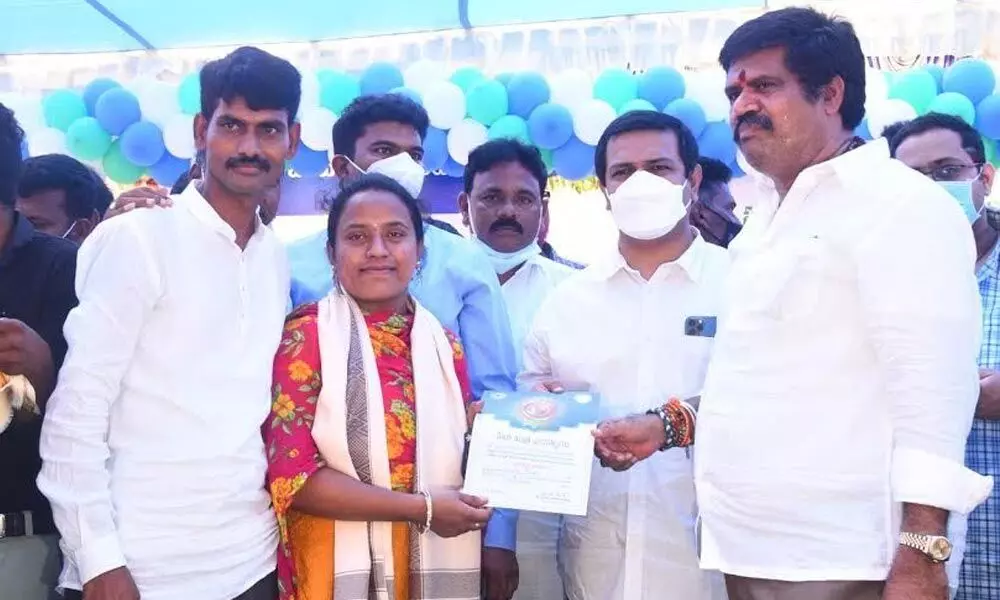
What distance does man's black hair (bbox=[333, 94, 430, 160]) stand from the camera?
11.1 feet

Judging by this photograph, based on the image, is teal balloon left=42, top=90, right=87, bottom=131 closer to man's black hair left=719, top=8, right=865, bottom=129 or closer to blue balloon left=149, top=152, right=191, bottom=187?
blue balloon left=149, top=152, right=191, bottom=187

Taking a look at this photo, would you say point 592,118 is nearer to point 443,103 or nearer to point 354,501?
point 443,103

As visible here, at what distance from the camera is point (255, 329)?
228 cm

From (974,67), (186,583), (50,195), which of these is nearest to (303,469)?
(186,583)

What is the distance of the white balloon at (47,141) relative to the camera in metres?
5.98

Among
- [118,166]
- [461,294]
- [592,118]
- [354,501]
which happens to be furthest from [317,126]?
[354,501]

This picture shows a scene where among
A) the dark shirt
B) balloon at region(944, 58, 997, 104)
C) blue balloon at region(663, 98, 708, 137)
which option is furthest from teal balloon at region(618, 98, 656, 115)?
the dark shirt

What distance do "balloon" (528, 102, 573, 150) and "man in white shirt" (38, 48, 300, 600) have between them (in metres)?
3.51

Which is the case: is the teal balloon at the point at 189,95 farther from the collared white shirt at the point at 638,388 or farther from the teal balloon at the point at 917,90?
the teal balloon at the point at 917,90

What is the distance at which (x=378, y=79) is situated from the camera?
5.73 meters

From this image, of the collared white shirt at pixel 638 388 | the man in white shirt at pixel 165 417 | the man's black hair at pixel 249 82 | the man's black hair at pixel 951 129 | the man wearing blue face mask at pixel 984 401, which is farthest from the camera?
the man's black hair at pixel 951 129

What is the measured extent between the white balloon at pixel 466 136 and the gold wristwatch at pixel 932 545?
14.0ft

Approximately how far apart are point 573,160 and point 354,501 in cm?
400

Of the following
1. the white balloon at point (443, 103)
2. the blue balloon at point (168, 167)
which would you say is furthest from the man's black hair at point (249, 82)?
the blue balloon at point (168, 167)
